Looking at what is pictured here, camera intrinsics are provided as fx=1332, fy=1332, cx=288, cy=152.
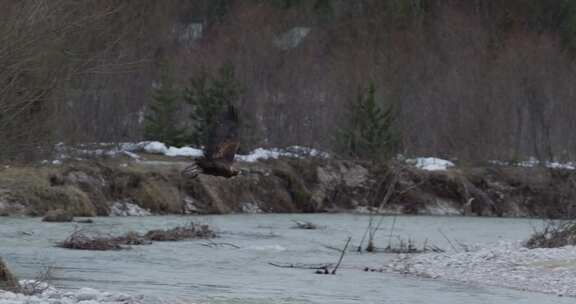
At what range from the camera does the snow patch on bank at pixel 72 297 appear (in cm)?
1684

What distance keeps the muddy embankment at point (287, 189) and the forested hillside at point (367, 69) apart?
1.75m

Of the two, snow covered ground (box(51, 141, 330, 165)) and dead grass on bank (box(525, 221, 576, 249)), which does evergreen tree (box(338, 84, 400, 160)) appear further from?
dead grass on bank (box(525, 221, 576, 249))

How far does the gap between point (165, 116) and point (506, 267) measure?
26.8 m

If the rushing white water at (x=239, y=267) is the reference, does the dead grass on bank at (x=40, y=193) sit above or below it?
above

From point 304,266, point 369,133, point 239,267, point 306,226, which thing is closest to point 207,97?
point 369,133

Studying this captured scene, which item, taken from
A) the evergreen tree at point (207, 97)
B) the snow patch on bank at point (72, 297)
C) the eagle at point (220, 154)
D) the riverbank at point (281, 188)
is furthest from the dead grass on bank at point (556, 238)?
the evergreen tree at point (207, 97)

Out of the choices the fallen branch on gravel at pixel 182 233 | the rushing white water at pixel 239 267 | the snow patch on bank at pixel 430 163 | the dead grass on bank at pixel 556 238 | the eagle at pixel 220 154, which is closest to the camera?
the eagle at pixel 220 154

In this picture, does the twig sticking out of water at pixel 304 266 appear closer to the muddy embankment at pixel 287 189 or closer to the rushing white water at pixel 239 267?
the rushing white water at pixel 239 267

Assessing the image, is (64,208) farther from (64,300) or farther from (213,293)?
(64,300)

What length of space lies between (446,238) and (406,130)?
25.2m

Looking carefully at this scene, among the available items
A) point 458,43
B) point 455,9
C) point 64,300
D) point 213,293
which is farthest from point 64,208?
point 455,9

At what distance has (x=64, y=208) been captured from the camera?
36.9 meters

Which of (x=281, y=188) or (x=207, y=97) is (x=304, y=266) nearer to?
(x=281, y=188)

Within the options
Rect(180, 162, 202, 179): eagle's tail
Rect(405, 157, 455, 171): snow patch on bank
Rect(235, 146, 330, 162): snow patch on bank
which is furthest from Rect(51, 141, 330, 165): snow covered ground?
Rect(180, 162, 202, 179): eagle's tail
